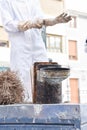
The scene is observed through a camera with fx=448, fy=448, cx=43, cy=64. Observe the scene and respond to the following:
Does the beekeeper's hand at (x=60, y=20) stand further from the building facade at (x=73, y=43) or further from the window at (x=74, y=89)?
Result: the window at (x=74, y=89)

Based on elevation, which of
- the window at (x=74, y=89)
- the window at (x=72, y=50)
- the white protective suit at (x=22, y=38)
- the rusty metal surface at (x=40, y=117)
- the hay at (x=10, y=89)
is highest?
the window at (x=72, y=50)

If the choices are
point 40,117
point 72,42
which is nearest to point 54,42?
point 72,42

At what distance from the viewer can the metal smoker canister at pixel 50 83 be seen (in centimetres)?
151

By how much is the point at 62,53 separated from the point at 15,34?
89.3 feet

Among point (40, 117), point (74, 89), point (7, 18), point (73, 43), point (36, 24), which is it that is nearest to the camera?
point (40, 117)

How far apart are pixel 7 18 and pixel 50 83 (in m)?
0.76

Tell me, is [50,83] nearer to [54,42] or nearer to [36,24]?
[36,24]

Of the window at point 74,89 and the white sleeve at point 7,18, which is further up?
the window at point 74,89

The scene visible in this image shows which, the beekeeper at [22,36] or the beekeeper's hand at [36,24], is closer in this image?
the beekeeper's hand at [36,24]

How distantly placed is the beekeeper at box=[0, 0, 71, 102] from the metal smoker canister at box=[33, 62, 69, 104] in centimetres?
52

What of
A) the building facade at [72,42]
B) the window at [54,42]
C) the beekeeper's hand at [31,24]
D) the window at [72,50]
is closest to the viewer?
the beekeeper's hand at [31,24]

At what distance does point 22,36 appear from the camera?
2.26 m

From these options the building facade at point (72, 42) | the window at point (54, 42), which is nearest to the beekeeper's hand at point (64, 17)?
the building facade at point (72, 42)

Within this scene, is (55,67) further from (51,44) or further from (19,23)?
(51,44)
